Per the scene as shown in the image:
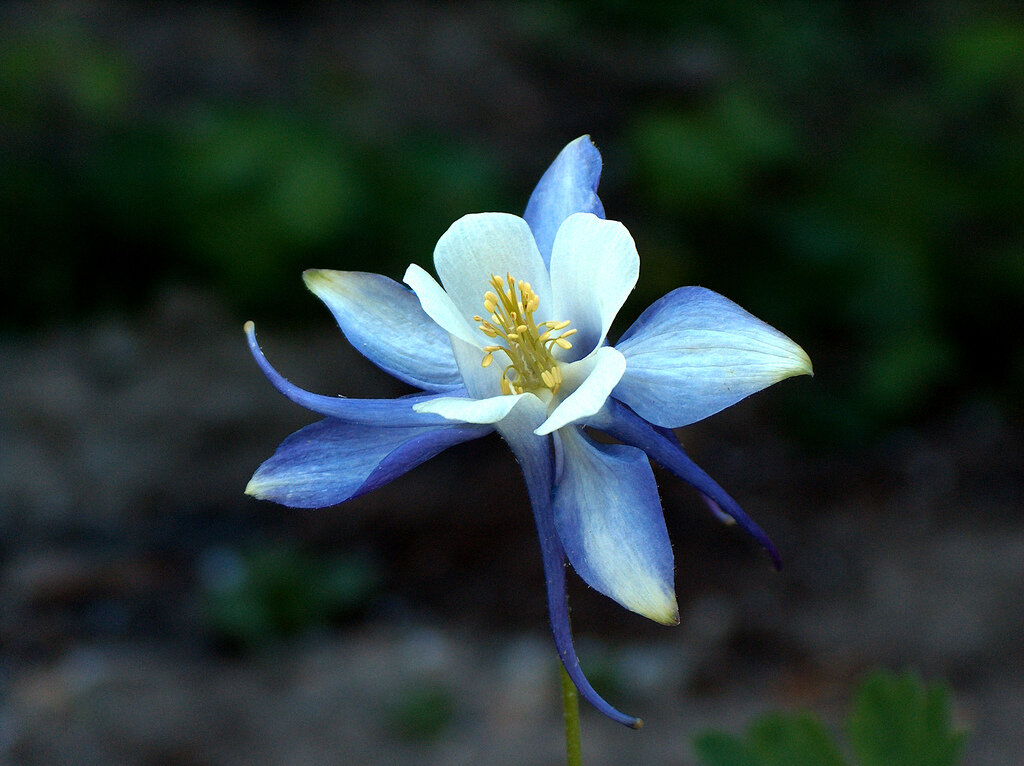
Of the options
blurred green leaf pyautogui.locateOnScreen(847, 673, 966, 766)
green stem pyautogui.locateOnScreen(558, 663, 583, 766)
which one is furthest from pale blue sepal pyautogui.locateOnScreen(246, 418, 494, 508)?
blurred green leaf pyautogui.locateOnScreen(847, 673, 966, 766)

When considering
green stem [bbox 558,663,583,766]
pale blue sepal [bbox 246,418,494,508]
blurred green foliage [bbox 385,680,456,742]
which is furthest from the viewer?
blurred green foliage [bbox 385,680,456,742]

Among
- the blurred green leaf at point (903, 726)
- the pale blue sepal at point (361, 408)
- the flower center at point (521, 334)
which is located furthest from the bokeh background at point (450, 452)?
the pale blue sepal at point (361, 408)

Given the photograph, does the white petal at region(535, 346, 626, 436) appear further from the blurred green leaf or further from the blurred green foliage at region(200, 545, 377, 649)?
the blurred green foliage at region(200, 545, 377, 649)

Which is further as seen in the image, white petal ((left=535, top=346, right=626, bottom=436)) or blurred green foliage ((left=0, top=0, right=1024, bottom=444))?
blurred green foliage ((left=0, top=0, right=1024, bottom=444))

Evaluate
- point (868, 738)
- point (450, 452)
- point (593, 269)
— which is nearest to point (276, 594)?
point (450, 452)

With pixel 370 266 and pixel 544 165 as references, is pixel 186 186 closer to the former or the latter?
pixel 370 266

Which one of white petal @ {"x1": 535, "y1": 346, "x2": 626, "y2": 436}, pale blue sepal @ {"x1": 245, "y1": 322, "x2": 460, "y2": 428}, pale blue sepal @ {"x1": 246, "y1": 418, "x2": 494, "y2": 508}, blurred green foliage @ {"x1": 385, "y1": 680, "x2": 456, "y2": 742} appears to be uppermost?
white petal @ {"x1": 535, "y1": 346, "x2": 626, "y2": 436}

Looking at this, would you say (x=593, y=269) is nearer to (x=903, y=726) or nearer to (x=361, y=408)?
(x=361, y=408)
